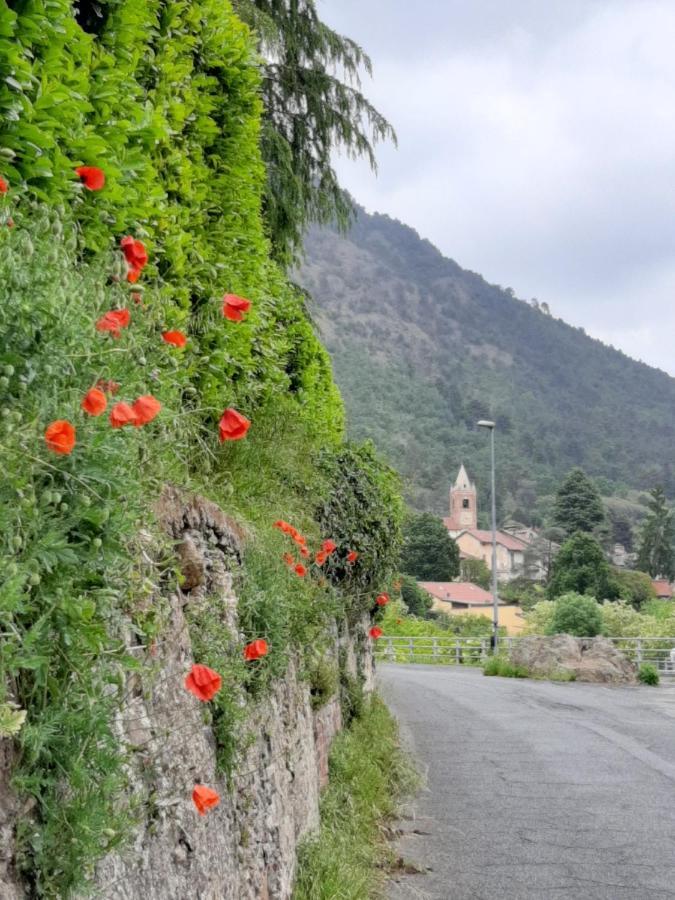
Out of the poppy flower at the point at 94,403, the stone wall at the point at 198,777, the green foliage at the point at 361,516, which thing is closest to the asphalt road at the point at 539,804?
A: the stone wall at the point at 198,777

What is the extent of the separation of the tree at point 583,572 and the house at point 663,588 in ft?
93.9

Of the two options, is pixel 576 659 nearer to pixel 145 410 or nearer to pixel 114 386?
pixel 114 386

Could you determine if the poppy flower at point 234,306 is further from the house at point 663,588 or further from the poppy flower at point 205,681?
the house at point 663,588

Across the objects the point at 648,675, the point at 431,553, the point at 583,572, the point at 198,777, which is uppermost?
the point at 431,553

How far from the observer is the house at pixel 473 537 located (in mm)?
115438

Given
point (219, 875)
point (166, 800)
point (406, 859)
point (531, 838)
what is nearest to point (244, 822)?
point (219, 875)

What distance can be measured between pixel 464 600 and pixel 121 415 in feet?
260

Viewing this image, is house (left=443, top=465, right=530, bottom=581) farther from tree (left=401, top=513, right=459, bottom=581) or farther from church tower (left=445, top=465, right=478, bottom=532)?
tree (left=401, top=513, right=459, bottom=581)

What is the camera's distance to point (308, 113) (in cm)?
1200

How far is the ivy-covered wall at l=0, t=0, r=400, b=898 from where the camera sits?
182 cm

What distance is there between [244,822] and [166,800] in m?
1.09

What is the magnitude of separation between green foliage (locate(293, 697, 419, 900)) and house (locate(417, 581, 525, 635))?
209 ft

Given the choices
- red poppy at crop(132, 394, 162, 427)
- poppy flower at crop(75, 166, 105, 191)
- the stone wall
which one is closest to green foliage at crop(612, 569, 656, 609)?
the stone wall

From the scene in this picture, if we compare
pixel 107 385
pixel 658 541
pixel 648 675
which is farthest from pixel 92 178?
pixel 658 541
